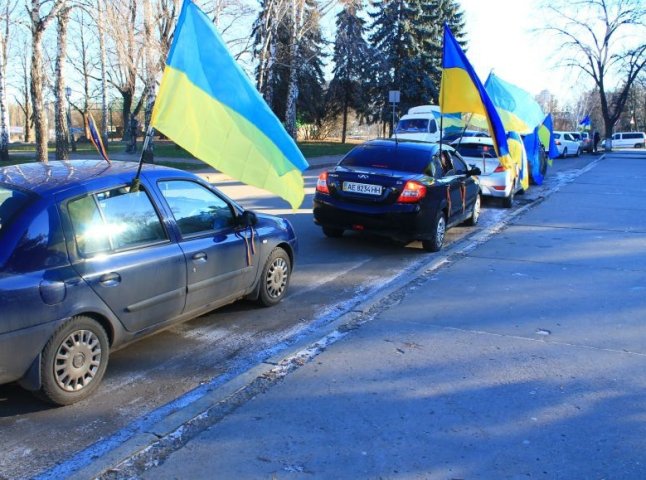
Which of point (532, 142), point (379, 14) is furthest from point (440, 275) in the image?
point (379, 14)

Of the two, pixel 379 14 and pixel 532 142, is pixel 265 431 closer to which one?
pixel 532 142

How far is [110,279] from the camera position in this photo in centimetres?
388

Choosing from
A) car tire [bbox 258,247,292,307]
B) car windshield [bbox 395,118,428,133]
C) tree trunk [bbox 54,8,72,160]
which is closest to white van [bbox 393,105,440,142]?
car windshield [bbox 395,118,428,133]

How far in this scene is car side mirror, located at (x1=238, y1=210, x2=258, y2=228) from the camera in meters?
5.33

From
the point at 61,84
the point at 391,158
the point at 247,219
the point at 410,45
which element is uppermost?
the point at 410,45

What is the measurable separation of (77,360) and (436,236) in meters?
5.81

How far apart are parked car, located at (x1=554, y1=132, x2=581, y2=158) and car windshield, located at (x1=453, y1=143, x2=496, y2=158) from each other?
83.8 ft

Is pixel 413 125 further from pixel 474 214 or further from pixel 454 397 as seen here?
pixel 454 397

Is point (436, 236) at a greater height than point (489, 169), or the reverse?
point (489, 169)

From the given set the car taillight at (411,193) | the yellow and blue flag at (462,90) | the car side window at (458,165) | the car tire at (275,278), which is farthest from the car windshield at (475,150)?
the car tire at (275,278)

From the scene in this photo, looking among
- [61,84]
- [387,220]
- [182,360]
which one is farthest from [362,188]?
[61,84]

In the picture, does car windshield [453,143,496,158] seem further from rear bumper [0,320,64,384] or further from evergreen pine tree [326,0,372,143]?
evergreen pine tree [326,0,372,143]

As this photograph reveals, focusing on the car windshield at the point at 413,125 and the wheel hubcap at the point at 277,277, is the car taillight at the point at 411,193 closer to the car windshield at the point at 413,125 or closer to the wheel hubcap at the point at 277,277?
the wheel hubcap at the point at 277,277

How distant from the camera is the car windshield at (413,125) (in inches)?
997
